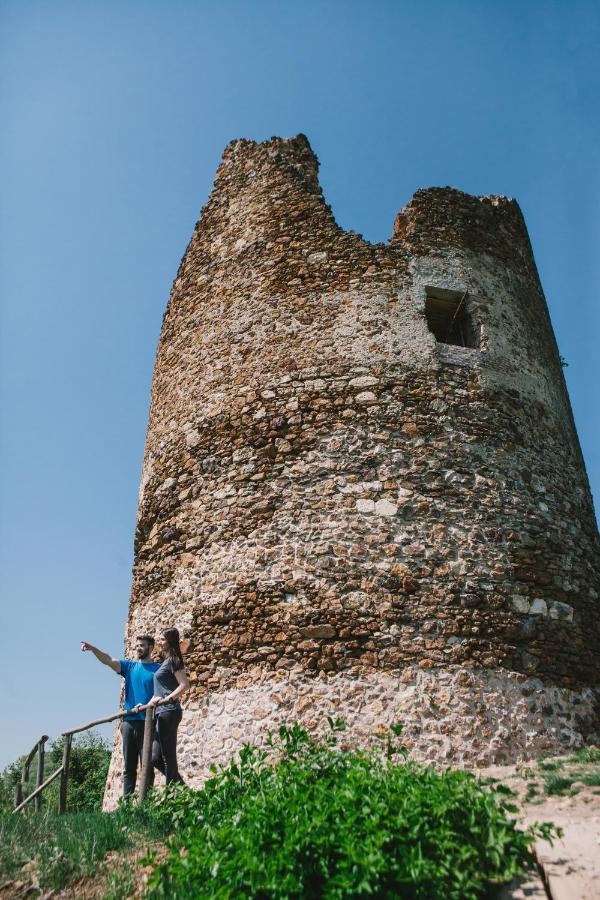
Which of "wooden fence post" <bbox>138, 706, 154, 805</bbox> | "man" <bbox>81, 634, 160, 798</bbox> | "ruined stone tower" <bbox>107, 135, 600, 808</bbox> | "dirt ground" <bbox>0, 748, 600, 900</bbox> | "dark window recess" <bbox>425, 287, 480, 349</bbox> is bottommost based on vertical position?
"dirt ground" <bbox>0, 748, 600, 900</bbox>

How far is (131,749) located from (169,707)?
0.78 m

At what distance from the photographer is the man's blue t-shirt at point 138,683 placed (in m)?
6.13

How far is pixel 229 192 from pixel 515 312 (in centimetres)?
413

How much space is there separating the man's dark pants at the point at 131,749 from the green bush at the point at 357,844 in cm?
224

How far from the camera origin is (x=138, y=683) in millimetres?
6180

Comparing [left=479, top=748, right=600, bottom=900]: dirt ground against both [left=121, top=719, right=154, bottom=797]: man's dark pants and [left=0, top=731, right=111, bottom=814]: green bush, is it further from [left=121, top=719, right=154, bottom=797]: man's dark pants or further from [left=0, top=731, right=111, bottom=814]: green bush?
[left=0, top=731, right=111, bottom=814]: green bush

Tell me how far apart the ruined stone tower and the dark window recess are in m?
0.04

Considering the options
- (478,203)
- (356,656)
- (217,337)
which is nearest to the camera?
(356,656)

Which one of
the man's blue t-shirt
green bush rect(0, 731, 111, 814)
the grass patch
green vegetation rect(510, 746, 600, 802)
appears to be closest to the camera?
the grass patch

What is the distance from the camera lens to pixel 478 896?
11.0ft

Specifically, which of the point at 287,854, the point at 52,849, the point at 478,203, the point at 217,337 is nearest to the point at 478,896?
the point at 287,854

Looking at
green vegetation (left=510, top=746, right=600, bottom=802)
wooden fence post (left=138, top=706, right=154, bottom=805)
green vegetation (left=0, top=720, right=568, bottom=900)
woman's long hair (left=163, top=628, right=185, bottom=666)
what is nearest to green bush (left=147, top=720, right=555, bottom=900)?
green vegetation (left=0, top=720, right=568, bottom=900)

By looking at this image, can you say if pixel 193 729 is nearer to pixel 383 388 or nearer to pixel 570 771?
pixel 570 771

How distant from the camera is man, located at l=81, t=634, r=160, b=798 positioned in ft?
19.7
